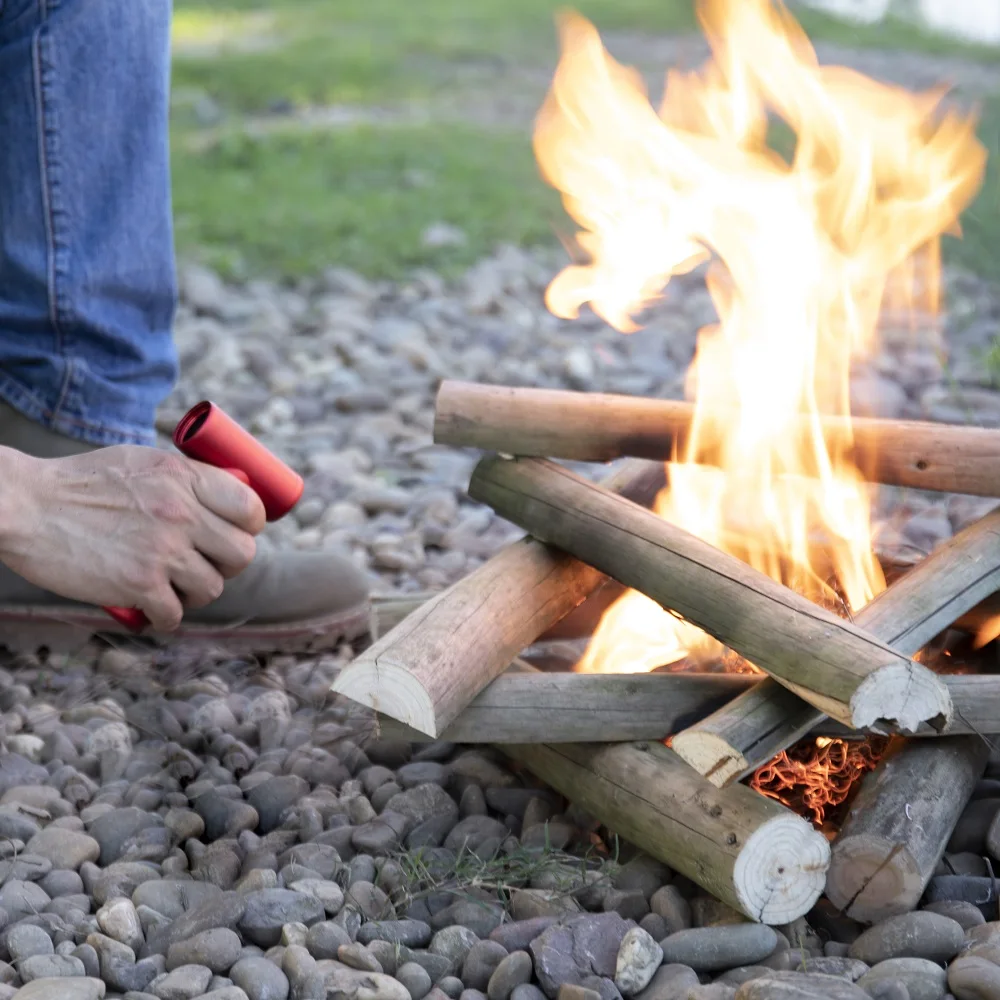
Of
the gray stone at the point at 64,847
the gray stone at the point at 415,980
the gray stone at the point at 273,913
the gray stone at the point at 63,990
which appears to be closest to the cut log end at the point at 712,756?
the gray stone at the point at 415,980

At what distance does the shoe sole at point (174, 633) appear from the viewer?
2693mm

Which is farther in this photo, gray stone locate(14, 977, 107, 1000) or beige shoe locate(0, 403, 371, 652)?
beige shoe locate(0, 403, 371, 652)

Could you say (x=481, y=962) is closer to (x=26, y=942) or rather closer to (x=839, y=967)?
(x=839, y=967)

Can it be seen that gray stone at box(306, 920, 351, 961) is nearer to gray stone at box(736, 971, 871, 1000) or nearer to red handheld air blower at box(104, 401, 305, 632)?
gray stone at box(736, 971, 871, 1000)

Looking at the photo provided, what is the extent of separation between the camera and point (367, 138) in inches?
275

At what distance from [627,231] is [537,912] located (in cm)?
120

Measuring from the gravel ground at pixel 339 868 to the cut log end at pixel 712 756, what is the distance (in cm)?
19

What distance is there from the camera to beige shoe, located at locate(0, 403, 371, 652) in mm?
2691

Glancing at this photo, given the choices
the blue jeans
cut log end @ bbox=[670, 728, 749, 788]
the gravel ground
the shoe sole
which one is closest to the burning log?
cut log end @ bbox=[670, 728, 749, 788]

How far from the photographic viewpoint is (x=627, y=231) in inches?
95.8

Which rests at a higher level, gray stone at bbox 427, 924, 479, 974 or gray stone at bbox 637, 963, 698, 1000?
gray stone at bbox 637, 963, 698, 1000

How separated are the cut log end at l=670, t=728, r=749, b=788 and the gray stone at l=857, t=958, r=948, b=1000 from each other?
0.95ft

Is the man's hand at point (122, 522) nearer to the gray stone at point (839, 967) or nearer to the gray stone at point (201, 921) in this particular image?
the gray stone at point (201, 921)

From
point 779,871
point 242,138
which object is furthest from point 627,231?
point 242,138
